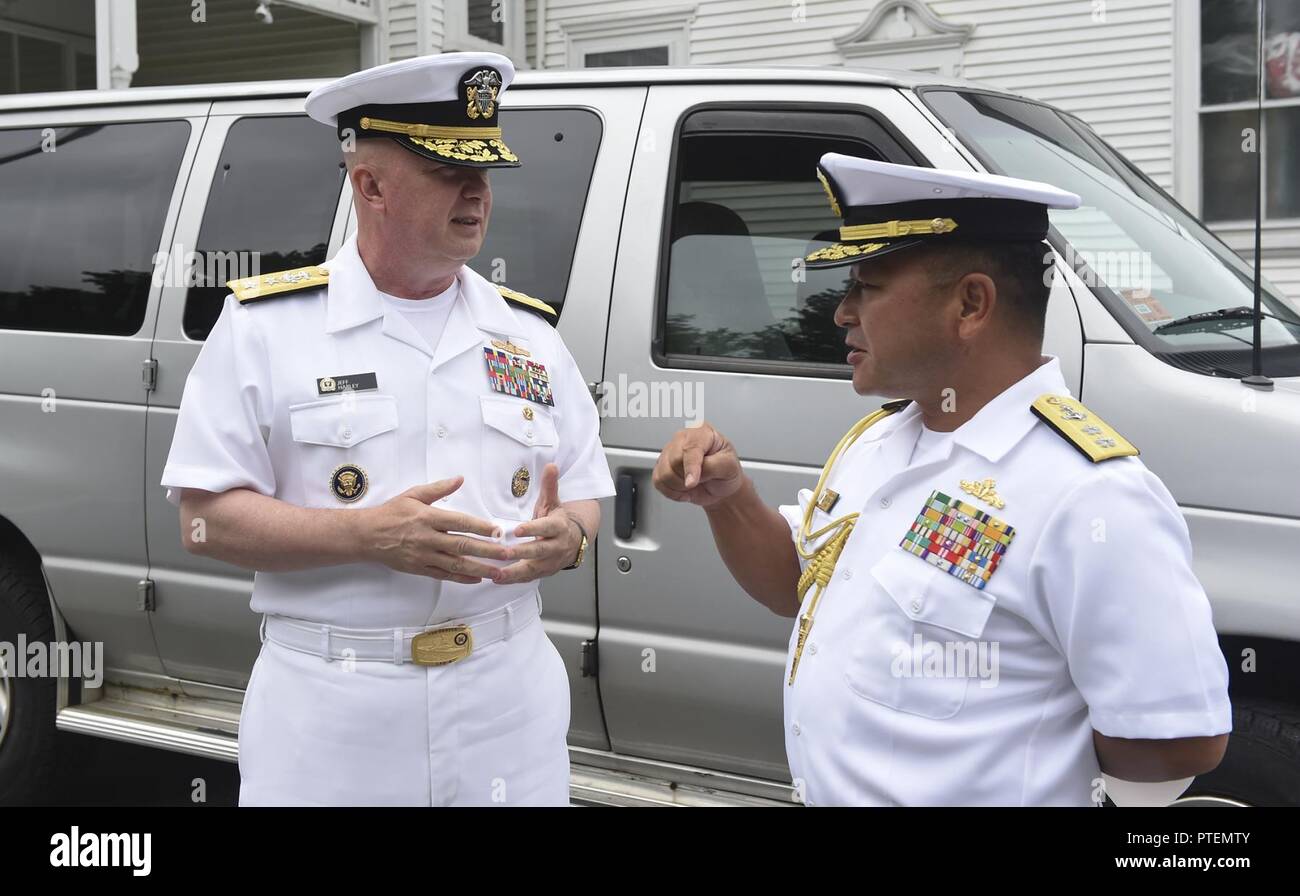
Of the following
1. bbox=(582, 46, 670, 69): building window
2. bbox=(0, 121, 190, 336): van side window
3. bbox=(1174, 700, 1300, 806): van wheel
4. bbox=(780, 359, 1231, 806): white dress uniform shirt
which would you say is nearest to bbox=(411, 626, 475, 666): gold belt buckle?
bbox=(780, 359, 1231, 806): white dress uniform shirt

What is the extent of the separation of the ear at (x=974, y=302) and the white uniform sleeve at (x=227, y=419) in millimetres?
1199

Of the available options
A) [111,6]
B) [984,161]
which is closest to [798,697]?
[984,161]

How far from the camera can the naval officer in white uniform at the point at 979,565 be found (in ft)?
5.26

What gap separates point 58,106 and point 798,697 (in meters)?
3.66

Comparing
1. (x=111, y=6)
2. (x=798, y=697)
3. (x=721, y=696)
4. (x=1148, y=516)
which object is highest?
(x=111, y=6)

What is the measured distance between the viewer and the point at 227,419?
89.1 inches

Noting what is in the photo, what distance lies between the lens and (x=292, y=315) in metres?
2.39

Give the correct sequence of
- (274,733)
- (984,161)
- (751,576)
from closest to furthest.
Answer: (751,576)
(274,733)
(984,161)

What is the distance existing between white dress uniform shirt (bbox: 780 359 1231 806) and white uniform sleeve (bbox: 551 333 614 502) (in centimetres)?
80

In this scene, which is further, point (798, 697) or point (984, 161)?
point (984, 161)

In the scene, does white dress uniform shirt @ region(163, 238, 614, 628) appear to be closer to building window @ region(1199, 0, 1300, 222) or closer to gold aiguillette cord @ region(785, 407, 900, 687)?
gold aiguillette cord @ region(785, 407, 900, 687)

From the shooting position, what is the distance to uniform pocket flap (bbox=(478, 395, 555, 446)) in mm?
2422

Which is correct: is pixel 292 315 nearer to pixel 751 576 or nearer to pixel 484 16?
pixel 751 576

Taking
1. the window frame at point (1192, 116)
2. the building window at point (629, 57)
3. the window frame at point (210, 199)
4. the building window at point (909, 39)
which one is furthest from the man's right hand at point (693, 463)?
the building window at point (629, 57)
